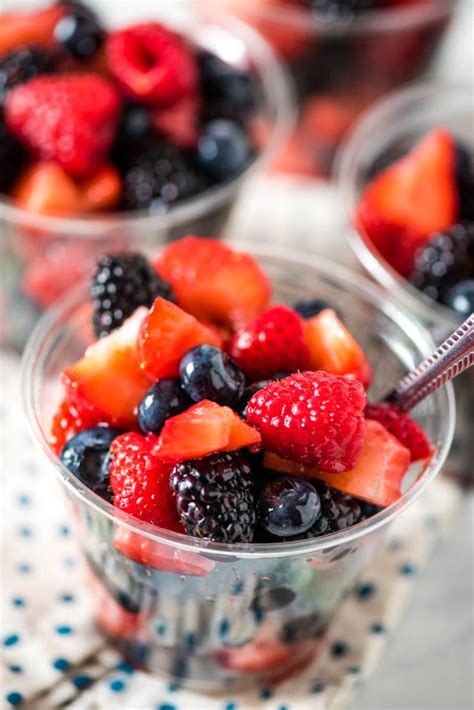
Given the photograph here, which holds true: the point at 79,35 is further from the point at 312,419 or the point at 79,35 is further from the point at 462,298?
the point at 312,419

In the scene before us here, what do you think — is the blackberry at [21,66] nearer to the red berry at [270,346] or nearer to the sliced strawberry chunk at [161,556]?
the red berry at [270,346]

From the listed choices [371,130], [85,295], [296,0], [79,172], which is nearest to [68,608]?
[85,295]

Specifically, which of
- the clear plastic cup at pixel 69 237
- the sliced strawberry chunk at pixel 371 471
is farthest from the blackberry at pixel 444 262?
the sliced strawberry chunk at pixel 371 471

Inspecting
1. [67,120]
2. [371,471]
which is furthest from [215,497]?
[67,120]

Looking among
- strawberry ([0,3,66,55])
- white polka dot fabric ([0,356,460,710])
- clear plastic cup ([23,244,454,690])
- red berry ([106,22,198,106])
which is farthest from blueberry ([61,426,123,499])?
strawberry ([0,3,66,55])

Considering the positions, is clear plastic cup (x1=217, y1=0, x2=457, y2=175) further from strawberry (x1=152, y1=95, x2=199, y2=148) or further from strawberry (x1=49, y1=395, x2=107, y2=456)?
strawberry (x1=49, y1=395, x2=107, y2=456)

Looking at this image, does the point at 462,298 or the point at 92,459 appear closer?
the point at 92,459
